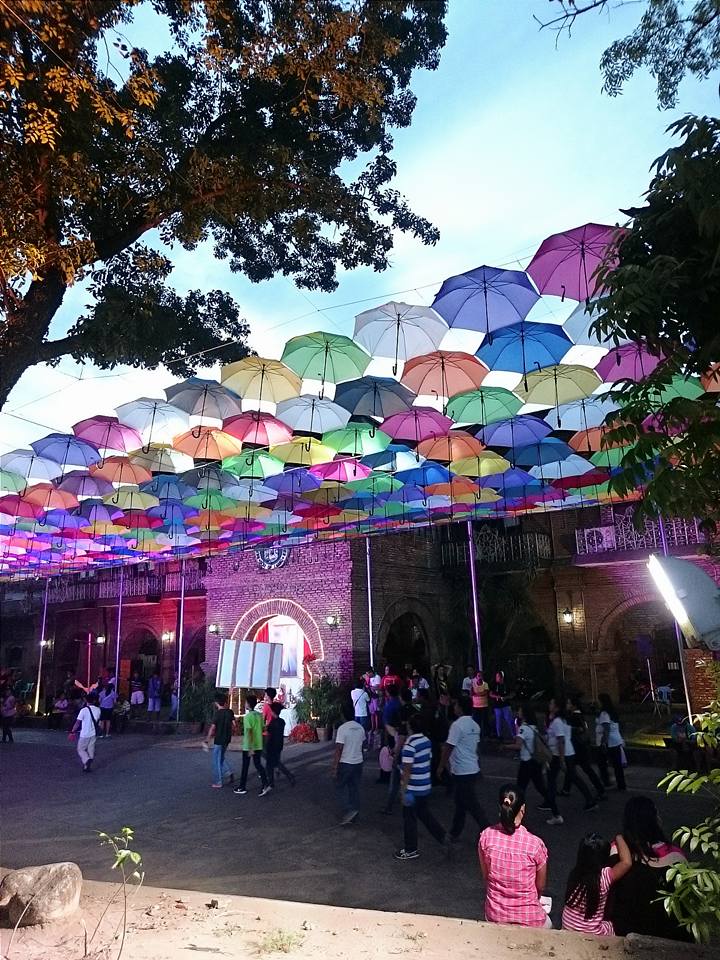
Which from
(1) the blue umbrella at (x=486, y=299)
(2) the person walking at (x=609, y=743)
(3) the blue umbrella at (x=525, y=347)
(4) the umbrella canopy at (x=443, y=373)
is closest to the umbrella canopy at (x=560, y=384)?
(3) the blue umbrella at (x=525, y=347)

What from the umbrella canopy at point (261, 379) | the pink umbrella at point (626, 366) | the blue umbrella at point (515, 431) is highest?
the umbrella canopy at point (261, 379)

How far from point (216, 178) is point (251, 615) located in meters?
15.0

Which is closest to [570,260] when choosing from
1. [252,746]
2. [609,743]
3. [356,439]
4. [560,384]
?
[560,384]

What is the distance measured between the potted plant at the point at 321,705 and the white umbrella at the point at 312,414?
24.7ft

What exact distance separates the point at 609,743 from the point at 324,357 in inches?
263

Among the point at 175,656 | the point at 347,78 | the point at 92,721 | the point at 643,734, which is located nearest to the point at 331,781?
the point at 92,721

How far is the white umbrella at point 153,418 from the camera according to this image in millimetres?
11078

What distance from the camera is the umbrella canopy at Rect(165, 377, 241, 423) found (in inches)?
395

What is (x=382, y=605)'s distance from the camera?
18.6 meters

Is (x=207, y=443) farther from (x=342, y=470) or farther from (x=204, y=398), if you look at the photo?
(x=342, y=470)

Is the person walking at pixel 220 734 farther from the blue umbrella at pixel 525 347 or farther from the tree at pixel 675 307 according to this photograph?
the tree at pixel 675 307

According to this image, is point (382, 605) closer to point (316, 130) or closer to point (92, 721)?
point (92, 721)

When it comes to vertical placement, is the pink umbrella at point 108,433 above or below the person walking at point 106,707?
above

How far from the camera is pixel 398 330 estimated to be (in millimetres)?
9031
